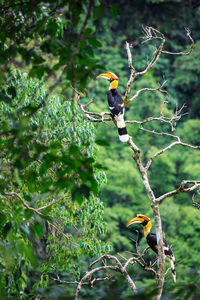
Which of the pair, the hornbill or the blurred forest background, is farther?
the hornbill

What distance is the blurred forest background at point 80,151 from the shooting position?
1413mm

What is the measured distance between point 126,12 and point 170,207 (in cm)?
667

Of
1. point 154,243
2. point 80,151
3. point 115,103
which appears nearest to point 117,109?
point 115,103

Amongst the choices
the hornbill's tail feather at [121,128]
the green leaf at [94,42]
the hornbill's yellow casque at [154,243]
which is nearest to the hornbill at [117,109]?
the hornbill's tail feather at [121,128]

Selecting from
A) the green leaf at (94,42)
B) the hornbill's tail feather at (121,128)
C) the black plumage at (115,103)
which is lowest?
the green leaf at (94,42)

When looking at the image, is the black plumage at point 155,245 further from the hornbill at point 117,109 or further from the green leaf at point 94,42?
the green leaf at point 94,42

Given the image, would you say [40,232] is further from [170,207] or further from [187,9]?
[187,9]

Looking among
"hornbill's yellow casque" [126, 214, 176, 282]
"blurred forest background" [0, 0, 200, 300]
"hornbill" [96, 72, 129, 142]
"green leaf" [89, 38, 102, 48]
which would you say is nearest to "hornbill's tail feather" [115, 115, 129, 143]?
"hornbill" [96, 72, 129, 142]

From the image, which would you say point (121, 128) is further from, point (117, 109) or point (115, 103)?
point (115, 103)

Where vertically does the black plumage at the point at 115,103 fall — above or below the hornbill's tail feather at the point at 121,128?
above

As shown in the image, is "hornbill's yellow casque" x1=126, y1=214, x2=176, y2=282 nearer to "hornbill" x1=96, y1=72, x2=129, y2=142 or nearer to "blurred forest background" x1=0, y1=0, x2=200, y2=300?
"blurred forest background" x1=0, y1=0, x2=200, y2=300

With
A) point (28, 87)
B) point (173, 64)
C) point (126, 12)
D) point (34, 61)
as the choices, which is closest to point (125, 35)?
point (126, 12)

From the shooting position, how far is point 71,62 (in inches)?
55.2

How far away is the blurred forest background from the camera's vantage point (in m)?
1.41
